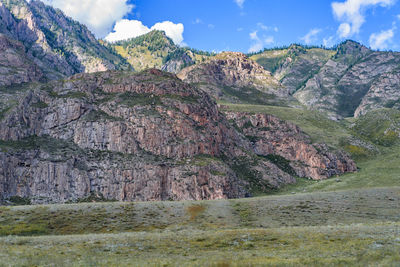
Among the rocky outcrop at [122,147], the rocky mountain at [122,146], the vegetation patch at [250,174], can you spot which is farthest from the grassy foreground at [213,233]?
the vegetation patch at [250,174]

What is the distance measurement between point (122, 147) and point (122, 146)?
0.54m

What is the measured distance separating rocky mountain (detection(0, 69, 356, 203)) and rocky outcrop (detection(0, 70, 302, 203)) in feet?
1.40

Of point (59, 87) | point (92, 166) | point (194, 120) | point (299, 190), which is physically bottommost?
point (299, 190)

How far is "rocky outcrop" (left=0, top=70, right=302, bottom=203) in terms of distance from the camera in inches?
5453

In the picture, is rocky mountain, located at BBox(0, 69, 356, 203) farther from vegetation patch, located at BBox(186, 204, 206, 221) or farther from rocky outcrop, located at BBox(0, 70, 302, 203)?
vegetation patch, located at BBox(186, 204, 206, 221)

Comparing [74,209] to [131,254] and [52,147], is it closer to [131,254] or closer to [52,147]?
[131,254]

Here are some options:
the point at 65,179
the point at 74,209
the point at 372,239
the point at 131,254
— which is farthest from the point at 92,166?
the point at 372,239

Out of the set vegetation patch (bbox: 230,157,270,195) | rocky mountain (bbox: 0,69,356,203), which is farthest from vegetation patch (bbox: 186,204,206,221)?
vegetation patch (bbox: 230,157,270,195)

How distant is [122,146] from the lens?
158 meters

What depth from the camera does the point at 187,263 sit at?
3030 cm

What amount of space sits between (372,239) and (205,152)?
130 meters

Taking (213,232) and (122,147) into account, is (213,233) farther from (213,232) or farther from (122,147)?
(122,147)

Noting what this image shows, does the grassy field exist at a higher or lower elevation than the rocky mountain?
lower

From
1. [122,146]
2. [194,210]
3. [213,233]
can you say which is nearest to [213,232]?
[213,233]
